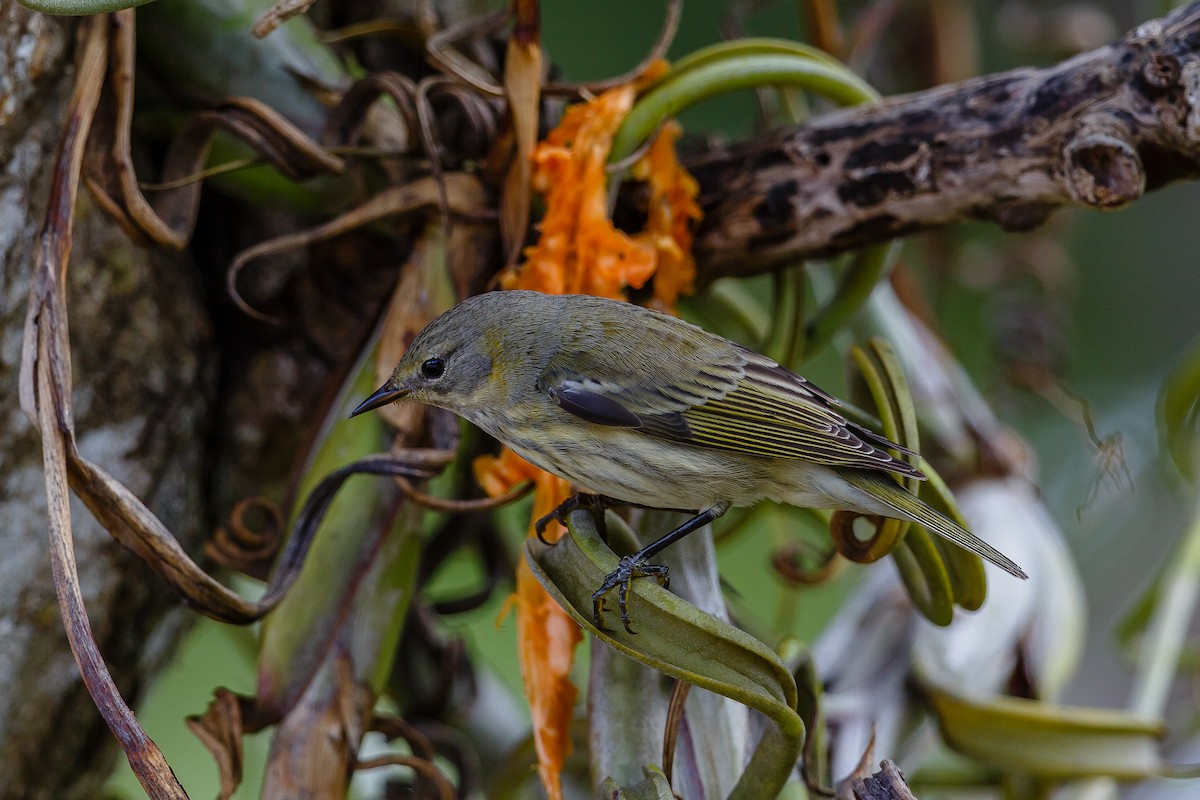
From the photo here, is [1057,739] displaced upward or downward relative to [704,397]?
downward

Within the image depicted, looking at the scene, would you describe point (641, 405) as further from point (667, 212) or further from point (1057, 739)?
point (1057, 739)

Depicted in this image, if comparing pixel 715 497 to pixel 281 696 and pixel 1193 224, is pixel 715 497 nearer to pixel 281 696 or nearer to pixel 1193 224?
pixel 281 696

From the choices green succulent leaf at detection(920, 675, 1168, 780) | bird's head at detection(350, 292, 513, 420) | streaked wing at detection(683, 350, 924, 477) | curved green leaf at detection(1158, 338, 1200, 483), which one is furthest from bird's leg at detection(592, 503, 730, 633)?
curved green leaf at detection(1158, 338, 1200, 483)

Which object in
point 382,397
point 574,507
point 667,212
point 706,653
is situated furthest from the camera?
point 667,212

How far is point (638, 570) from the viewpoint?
1.07 metres

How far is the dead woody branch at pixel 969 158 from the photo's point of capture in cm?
122

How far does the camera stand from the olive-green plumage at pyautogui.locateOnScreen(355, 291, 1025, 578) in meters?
1.29

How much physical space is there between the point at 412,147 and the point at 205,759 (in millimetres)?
1881

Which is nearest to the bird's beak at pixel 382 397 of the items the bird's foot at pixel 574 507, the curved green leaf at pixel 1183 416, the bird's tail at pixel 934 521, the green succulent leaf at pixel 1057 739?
the bird's foot at pixel 574 507

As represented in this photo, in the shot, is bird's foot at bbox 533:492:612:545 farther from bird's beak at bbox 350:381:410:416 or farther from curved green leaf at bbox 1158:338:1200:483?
curved green leaf at bbox 1158:338:1200:483

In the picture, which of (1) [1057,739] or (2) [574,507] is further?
(1) [1057,739]

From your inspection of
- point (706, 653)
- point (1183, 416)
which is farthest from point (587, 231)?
point (1183, 416)

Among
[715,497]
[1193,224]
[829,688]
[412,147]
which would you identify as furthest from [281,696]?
[1193,224]

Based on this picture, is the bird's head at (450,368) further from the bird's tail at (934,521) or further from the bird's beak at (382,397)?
the bird's tail at (934,521)
